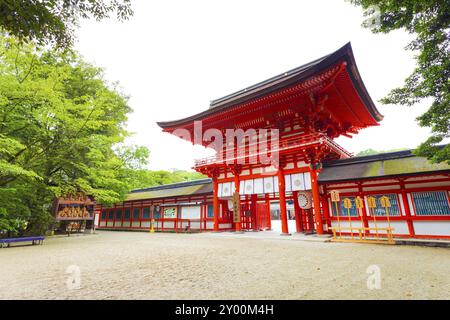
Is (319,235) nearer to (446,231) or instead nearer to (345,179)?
(345,179)

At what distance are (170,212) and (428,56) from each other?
1923 centimetres

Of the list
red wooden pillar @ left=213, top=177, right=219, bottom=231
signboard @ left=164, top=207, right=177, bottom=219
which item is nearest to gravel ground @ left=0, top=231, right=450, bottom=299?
red wooden pillar @ left=213, top=177, right=219, bottom=231

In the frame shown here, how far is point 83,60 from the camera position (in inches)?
766

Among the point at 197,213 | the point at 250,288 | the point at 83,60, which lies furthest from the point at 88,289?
the point at 83,60

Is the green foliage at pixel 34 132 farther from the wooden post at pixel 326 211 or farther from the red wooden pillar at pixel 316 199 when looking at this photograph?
the wooden post at pixel 326 211

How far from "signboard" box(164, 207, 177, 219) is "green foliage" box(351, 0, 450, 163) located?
683 inches

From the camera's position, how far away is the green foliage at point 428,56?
21.1 ft

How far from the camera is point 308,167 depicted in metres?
12.4

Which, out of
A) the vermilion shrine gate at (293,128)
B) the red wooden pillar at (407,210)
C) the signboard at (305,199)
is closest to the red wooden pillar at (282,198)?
the vermilion shrine gate at (293,128)

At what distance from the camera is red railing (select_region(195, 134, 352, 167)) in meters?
11.8

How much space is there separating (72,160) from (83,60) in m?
12.1

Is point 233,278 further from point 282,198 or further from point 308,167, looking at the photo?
point 308,167

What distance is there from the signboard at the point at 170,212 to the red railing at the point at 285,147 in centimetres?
603

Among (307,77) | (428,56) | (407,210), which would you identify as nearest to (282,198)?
(407,210)
